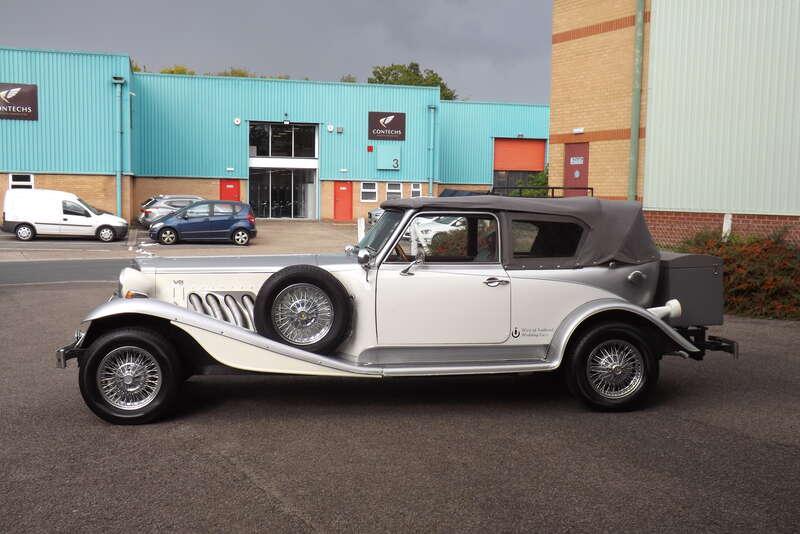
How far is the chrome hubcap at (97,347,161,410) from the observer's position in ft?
20.4

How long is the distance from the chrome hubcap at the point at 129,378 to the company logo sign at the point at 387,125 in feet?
136

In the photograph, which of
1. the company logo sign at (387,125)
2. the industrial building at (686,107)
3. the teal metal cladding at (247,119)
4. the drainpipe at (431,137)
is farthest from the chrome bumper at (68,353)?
the drainpipe at (431,137)

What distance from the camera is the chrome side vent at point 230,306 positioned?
666 cm

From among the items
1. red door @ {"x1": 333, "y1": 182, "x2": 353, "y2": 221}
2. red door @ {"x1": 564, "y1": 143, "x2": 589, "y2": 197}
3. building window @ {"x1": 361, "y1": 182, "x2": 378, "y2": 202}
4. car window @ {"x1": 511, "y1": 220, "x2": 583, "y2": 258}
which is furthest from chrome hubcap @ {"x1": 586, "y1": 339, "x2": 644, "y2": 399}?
building window @ {"x1": 361, "y1": 182, "x2": 378, "y2": 202}

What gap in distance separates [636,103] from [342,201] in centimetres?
2796

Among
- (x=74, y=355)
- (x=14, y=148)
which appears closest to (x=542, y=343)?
(x=74, y=355)

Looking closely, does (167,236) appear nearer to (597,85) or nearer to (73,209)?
(73,209)

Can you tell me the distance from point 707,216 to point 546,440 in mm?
13311

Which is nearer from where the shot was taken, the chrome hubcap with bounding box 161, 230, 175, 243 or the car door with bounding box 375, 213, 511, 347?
the car door with bounding box 375, 213, 511, 347

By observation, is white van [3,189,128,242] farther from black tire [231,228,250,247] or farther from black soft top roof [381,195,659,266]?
black soft top roof [381,195,659,266]

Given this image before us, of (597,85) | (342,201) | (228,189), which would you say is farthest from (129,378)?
(342,201)

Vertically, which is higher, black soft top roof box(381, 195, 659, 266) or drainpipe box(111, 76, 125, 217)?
drainpipe box(111, 76, 125, 217)

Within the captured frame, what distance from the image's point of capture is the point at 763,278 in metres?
12.5

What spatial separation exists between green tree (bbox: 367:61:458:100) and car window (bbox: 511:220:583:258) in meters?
73.9
